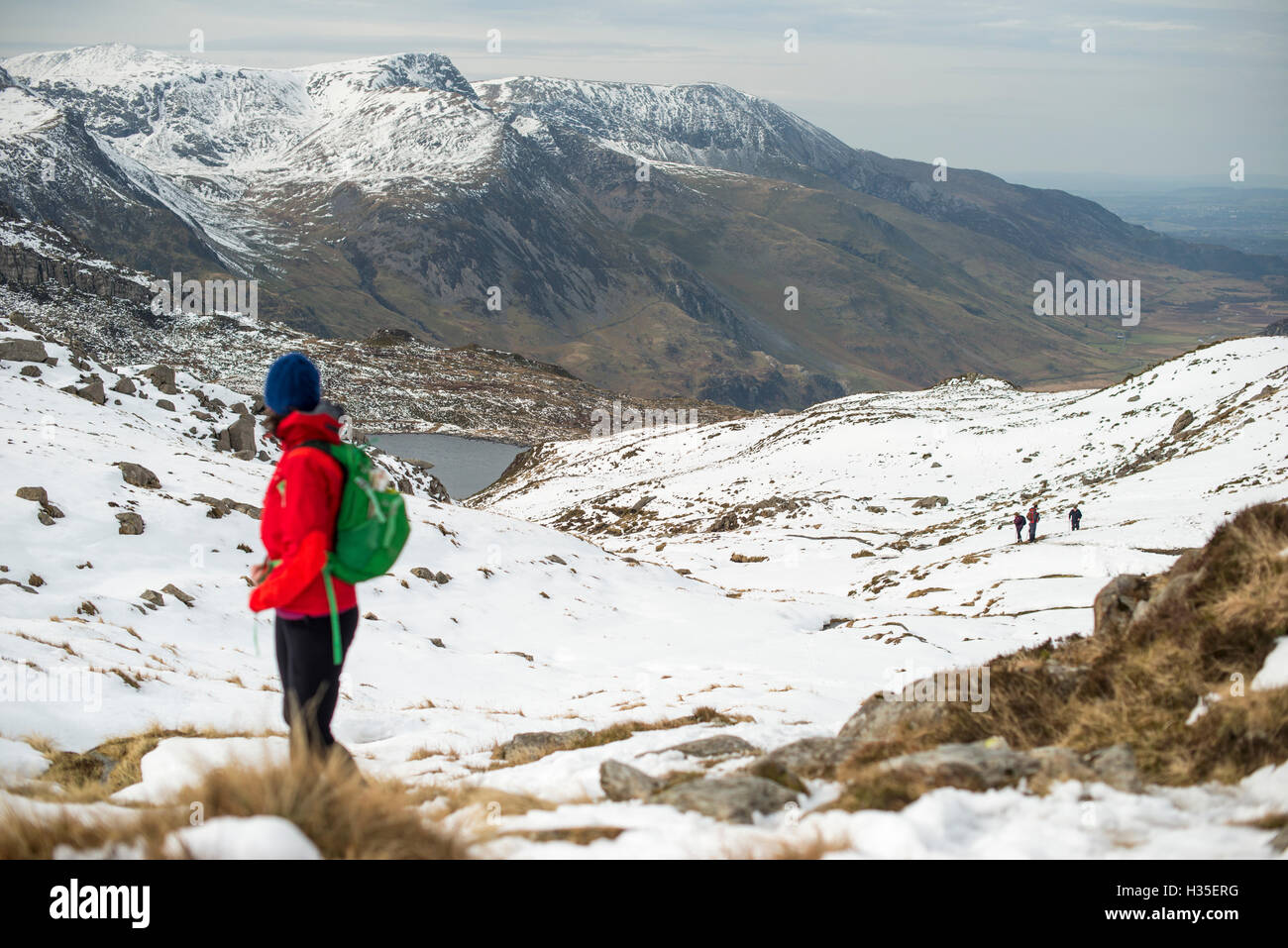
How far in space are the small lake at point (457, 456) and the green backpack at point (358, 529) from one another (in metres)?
77.1

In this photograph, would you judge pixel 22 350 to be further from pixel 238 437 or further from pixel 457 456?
pixel 457 456

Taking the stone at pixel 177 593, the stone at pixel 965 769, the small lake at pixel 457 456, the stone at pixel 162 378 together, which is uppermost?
the stone at pixel 162 378

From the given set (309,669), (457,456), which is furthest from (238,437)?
(457,456)

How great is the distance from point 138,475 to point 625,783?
21531 mm

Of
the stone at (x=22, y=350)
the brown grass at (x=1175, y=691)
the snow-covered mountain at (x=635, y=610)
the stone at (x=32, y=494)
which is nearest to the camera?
the snow-covered mountain at (x=635, y=610)

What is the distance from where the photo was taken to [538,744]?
9.50m

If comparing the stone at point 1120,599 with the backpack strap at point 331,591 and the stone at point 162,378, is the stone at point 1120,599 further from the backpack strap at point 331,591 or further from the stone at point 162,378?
the stone at point 162,378

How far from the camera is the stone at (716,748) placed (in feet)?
25.9

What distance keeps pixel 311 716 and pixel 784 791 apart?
332 cm

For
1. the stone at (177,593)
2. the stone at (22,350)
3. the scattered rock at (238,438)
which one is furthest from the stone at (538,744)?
the stone at (22,350)

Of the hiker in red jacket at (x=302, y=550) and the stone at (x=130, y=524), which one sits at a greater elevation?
the hiker in red jacket at (x=302, y=550)
